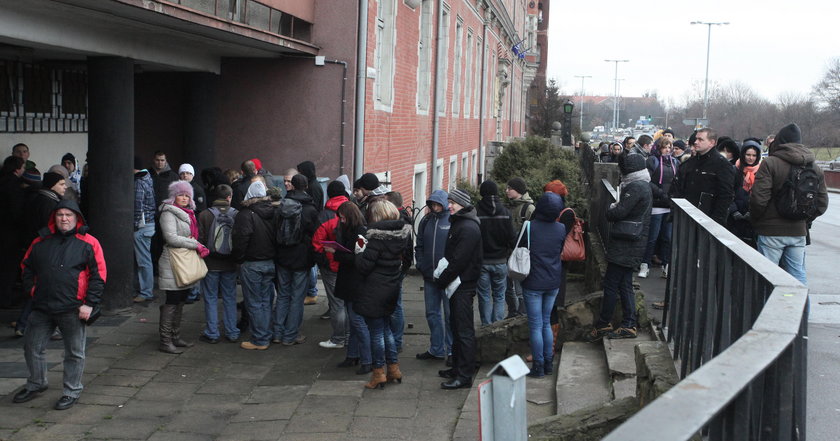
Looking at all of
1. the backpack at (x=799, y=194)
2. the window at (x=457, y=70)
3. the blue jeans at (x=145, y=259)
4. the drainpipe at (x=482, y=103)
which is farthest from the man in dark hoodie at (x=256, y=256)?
the drainpipe at (x=482, y=103)

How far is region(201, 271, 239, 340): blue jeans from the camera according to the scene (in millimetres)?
9211

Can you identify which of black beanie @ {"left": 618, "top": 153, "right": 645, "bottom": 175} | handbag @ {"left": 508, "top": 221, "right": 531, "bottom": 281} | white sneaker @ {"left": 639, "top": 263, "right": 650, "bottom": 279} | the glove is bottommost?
white sneaker @ {"left": 639, "top": 263, "right": 650, "bottom": 279}

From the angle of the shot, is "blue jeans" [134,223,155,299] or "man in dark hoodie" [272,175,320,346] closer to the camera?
"man in dark hoodie" [272,175,320,346]

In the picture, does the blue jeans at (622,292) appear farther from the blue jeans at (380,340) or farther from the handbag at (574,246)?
the blue jeans at (380,340)

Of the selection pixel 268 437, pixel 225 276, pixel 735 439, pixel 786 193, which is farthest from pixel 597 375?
pixel 735 439

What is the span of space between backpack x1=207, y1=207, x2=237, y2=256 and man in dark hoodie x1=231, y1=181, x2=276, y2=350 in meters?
0.15

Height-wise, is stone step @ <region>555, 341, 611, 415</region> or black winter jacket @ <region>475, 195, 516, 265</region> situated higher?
black winter jacket @ <region>475, 195, 516, 265</region>

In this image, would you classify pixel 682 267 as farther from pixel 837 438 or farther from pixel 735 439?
pixel 735 439

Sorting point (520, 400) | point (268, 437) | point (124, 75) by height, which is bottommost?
point (268, 437)

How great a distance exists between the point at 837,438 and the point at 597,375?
2.40 meters

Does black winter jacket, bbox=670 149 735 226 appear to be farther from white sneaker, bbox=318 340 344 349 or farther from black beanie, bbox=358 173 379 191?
white sneaker, bbox=318 340 344 349

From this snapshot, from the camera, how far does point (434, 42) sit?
19781 millimetres

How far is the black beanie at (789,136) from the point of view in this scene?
24.6 feet

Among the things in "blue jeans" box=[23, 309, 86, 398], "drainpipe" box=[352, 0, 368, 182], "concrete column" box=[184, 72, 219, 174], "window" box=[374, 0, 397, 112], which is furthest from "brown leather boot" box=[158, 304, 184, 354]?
"window" box=[374, 0, 397, 112]
